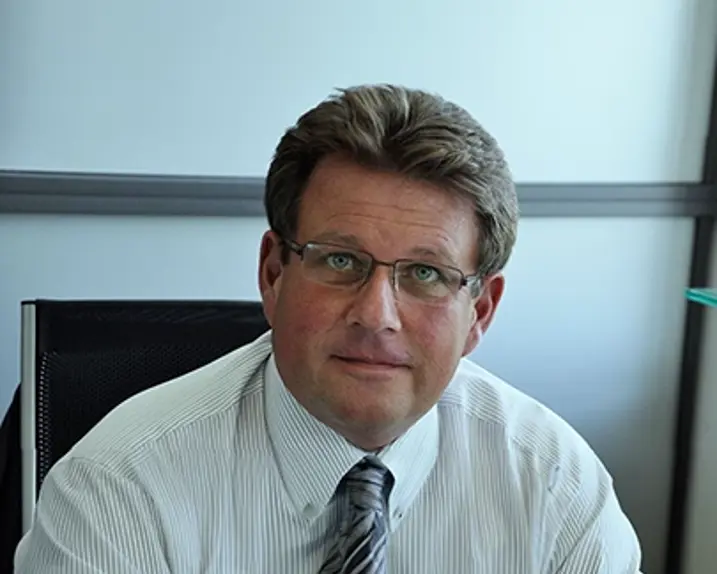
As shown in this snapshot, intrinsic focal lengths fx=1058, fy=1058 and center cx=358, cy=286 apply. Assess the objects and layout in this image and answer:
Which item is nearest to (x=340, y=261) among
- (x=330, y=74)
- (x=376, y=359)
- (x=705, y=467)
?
(x=376, y=359)

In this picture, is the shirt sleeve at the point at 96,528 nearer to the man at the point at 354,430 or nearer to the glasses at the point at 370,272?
the man at the point at 354,430

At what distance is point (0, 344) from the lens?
1.99 meters

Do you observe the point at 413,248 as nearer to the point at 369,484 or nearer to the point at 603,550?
the point at 369,484

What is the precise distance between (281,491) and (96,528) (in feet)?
0.65

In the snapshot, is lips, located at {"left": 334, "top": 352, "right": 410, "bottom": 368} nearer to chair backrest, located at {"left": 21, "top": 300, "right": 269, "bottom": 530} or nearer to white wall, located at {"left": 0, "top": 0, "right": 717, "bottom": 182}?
chair backrest, located at {"left": 21, "top": 300, "right": 269, "bottom": 530}

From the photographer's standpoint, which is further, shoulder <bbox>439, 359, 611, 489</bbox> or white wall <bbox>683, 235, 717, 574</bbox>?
white wall <bbox>683, 235, 717, 574</bbox>

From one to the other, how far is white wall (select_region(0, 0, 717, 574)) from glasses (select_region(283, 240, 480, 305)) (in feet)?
3.31

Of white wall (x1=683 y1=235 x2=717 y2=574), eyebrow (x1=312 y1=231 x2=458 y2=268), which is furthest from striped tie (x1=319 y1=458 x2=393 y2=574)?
white wall (x1=683 y1=235 x2=717 y2=574)

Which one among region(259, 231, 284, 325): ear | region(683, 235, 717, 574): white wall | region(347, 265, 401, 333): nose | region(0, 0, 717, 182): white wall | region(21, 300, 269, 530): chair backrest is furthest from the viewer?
region(683, 235, 717, 574): white wall

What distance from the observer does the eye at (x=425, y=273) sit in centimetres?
104

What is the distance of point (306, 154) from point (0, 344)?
3.67ft

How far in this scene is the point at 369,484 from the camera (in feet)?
3.71

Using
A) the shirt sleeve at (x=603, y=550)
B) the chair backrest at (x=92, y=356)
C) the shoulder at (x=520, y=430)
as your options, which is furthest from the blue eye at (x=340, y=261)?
the chair backrest at (x=92, y=356)

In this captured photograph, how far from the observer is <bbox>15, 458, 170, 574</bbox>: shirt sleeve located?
40.5 inches
